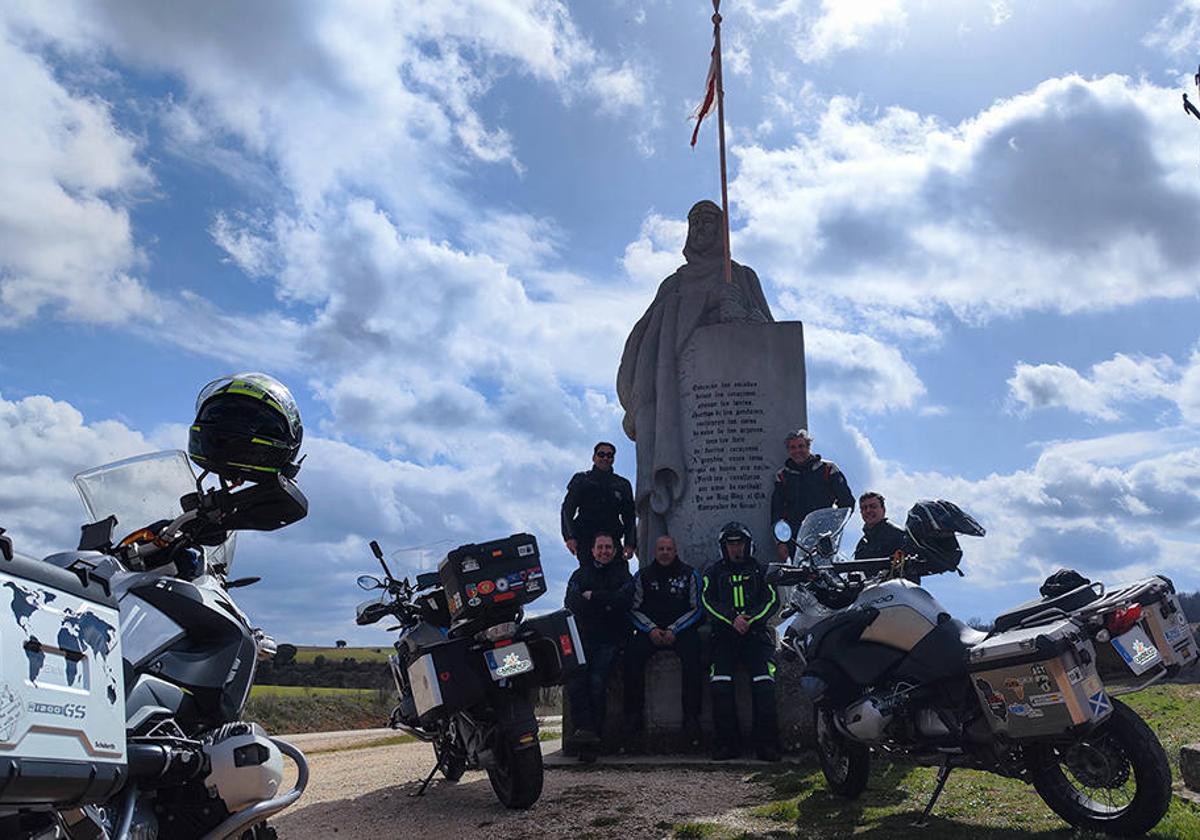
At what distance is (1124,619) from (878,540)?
140 inches

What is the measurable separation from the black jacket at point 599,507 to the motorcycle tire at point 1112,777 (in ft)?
16.0

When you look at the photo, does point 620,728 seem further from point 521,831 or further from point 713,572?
point 521,831

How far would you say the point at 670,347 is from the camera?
403 inches

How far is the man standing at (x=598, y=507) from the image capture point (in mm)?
9055

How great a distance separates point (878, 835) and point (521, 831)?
1631 millimetres

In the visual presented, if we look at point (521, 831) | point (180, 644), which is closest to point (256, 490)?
point (180, 644)

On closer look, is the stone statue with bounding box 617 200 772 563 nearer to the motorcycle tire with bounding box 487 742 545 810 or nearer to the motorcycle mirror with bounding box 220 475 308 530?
the motorcycle tire with bounding box 487 742 545 810

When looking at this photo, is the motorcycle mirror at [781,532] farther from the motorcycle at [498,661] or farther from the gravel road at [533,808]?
the gravel road at [533,808]

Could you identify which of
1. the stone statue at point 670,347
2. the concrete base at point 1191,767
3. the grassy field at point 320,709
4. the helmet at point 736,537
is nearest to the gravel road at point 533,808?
the helmet at point 736,537

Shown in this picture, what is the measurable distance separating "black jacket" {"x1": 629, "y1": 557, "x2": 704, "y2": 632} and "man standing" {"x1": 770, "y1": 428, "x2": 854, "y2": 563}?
0.96 meters

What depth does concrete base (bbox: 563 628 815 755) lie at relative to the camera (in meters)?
7.57

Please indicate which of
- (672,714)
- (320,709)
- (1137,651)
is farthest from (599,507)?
(320,709)

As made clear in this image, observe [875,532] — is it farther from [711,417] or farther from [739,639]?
[711,417]

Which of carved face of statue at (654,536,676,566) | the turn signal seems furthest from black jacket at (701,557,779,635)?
the turn signal
